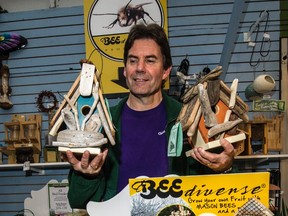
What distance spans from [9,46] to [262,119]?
88.2 inches

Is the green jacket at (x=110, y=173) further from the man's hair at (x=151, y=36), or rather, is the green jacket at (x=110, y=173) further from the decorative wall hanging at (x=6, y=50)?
the decorative wall hanging at (x=6, y=50)

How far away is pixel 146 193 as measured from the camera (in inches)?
41.5

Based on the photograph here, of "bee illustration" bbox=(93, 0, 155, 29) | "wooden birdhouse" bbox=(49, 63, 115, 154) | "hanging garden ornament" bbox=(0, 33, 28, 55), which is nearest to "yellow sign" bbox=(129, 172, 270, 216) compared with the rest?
"wooden birdhouse" bbox=(49, 63, 115, 154)

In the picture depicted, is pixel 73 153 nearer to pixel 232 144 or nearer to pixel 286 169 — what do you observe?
pixel 232 144

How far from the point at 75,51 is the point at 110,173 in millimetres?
1732

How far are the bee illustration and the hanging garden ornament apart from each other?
813 mm

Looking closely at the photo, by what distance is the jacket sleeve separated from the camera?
1.19m

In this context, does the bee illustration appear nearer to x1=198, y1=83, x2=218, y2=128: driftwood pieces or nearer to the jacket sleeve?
x1=198, y1=83, x2=218, y2=128: driftwood pieces

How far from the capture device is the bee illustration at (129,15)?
2.58 meters

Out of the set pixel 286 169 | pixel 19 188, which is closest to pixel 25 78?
pixel 19 188

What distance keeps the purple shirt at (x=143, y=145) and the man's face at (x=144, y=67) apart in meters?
0.11

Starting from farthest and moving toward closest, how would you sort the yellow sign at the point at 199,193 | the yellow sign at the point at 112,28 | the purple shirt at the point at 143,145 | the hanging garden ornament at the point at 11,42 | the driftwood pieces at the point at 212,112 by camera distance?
the hanging garden ornament at the point at 11,42 → the yellow sign at the point at 112,28 → the purple shirt at the point at 143,145 → the driftwood pieces at the point at 212,112 → the yellow sign at the point at 199,193

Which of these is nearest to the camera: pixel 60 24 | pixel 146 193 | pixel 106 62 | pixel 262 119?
pixel 146 193

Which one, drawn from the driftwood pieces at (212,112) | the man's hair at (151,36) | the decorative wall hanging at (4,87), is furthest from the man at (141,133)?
the decorative wall hanging at (4,87)
